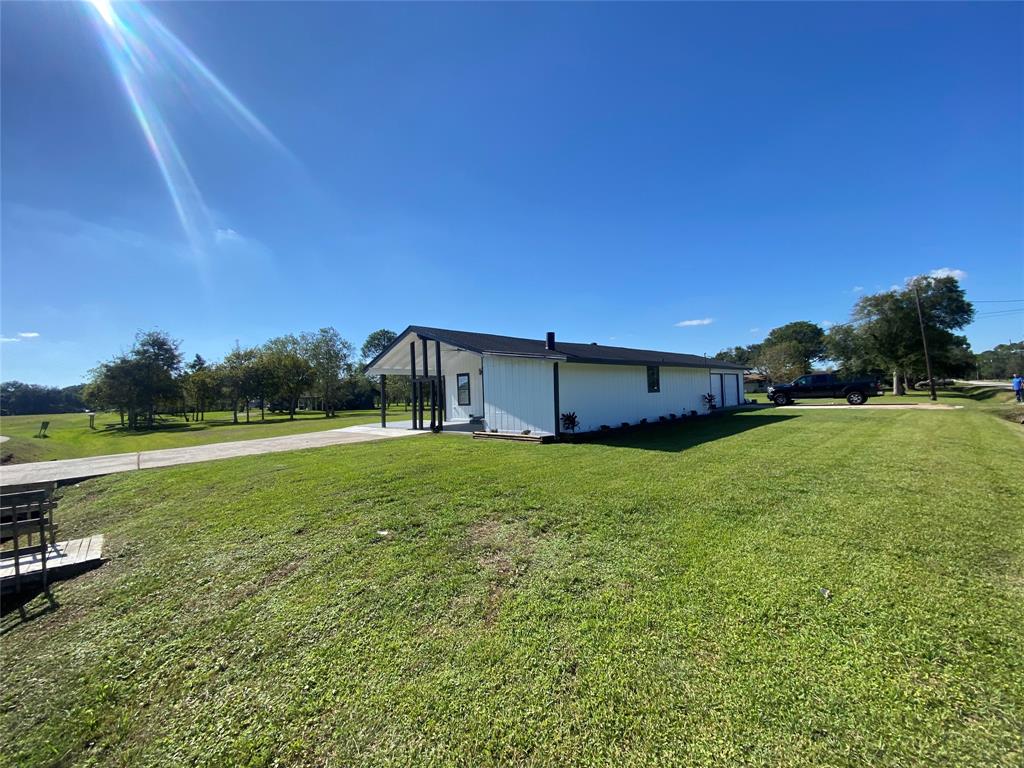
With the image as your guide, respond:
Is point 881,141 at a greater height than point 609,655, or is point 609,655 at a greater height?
point 881,141

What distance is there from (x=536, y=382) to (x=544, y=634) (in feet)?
29.9

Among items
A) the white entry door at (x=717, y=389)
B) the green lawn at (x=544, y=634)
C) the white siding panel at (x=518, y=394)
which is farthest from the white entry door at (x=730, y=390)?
the green lawn at (x=544, y=634)

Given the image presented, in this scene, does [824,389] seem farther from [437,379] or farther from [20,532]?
[20,532]

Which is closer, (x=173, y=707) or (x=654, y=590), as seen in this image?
(x=173, y=707)

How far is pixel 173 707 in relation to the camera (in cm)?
238

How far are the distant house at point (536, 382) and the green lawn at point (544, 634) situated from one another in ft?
19.8

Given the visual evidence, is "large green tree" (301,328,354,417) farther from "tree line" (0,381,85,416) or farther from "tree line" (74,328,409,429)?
"tree line" (0,381,85,416)

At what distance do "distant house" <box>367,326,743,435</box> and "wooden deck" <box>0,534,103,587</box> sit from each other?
28.5 feet

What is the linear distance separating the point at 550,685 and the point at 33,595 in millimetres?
5282

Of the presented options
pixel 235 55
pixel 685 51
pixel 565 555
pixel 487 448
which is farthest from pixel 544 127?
pixel 565 555

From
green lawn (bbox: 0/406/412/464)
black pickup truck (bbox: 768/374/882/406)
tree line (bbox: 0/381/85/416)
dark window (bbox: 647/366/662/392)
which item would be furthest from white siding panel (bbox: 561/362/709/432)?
tree line (bbox: 0/381/85/416)

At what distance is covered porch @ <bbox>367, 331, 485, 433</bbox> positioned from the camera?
1454 cm

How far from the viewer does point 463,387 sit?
18.1 m

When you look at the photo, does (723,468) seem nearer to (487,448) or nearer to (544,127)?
(487,448)
